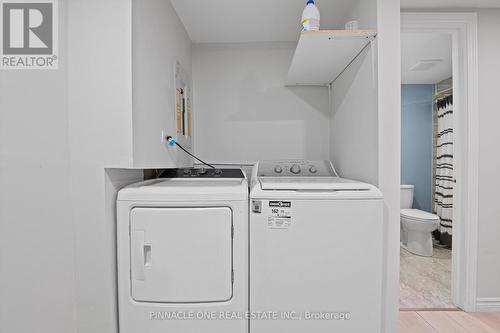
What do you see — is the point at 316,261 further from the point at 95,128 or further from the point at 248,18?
the point at 248,18

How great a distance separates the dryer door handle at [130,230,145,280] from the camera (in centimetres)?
118

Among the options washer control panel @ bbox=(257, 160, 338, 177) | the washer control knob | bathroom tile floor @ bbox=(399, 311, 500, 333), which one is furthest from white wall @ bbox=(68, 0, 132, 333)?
bathroom tile floor @ bbox=(399, 311, 500, 333)

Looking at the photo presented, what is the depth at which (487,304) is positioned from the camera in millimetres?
2006

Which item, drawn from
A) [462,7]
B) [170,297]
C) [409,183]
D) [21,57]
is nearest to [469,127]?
[462,7]

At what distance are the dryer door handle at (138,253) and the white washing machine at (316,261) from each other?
54cm

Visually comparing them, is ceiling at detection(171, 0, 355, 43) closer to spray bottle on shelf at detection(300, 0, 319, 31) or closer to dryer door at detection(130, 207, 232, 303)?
spray bottle on shelf at detection(300, 0, 319, 31)

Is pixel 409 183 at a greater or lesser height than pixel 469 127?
lesser

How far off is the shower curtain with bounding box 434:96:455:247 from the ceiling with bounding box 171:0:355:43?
2.70 meters

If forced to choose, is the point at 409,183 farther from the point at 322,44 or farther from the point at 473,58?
the point at 322,44

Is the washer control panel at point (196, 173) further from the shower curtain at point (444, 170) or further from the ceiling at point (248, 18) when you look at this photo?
the shower curtain at point (444, 170)

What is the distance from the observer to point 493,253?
202 centimetres

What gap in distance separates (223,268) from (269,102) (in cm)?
153

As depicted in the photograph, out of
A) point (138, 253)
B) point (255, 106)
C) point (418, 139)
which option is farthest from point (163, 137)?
point (418, 139)

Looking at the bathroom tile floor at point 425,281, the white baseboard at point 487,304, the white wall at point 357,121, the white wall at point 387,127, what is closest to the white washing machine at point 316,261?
the white wall at point 387,127
